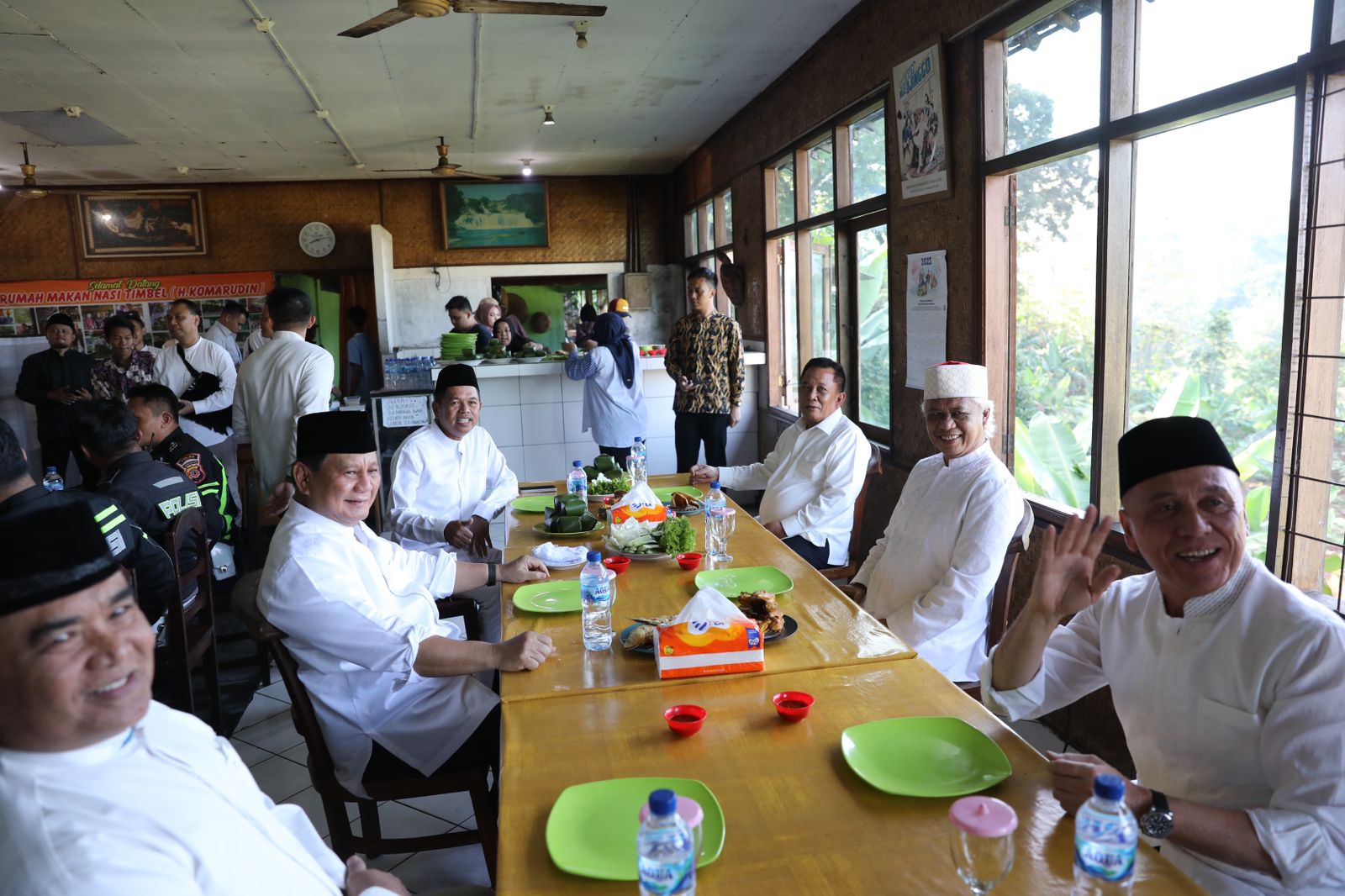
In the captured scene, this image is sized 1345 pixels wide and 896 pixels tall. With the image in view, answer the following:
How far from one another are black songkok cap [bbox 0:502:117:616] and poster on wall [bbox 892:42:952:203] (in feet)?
12.8

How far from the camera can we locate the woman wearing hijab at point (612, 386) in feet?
20.5

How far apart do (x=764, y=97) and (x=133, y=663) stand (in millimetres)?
6803

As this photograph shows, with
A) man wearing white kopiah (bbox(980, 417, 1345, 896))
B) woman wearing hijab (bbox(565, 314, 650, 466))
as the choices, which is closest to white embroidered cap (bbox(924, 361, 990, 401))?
man wearing white kopiah (bbox(980, 417, 1345, 896))

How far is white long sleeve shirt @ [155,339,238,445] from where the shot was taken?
20.0ft

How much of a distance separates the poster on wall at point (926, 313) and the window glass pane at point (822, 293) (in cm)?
132

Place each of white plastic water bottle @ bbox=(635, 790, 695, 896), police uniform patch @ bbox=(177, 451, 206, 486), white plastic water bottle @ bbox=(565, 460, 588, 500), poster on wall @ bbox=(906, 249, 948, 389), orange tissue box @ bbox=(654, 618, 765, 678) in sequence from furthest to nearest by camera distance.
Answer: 1. poster on wall @ bbox=(906, 249, 948, 389)
2. police uniform patch @ bbox=(177, 451, 206, 486)
3. white plastic water bottle @ bbox=(565, 460, 588, 500)
4. orange tissue box @ bbox=(654, 618, 765, 678)
5. white plastic water bottle @ bbox=(635, 790, 695, 896)

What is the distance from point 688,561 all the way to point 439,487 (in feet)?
5.01

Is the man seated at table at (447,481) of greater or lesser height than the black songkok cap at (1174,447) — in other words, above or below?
below

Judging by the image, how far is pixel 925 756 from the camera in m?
1.50

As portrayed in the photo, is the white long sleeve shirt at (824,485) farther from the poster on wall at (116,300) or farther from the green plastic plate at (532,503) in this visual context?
the poster on wall at (116,300)

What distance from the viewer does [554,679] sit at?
1.90m

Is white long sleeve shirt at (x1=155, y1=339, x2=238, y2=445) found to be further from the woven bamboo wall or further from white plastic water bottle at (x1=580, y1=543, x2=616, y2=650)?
white plastic water bottle at (x1=580, y1=543, x2=616, y2=650)

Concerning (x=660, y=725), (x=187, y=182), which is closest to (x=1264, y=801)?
(x=660, y=725)

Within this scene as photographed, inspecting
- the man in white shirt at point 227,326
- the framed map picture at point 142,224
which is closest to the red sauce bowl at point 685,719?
the man in white shirt at point 227,326
